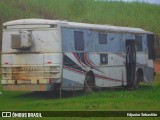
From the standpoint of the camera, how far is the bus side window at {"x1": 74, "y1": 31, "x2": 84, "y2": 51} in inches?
725

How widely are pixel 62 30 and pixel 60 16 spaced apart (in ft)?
39.9

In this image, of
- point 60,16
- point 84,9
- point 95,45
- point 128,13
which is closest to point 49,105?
point 95,45

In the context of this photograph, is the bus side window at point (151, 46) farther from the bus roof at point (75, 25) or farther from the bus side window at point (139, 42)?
the bus side window at point (139, 42)

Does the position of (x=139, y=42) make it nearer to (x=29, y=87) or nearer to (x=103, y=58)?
(x=103, y=58)

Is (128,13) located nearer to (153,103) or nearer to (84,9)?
(84,9)

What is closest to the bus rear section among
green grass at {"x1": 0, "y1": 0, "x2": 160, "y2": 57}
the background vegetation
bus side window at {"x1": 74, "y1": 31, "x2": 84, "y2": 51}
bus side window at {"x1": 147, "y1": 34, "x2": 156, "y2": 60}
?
the background vegetation

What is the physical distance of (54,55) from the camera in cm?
1727

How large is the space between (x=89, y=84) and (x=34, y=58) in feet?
8.47

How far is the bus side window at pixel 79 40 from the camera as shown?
18422mm

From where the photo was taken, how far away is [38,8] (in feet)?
99.6

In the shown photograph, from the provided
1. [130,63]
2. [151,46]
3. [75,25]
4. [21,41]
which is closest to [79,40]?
[75,25]

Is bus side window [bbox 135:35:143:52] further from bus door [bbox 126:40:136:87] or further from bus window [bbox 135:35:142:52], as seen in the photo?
bus door [bbox 126:40:136:87]

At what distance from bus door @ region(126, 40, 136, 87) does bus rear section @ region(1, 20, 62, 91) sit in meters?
5.11

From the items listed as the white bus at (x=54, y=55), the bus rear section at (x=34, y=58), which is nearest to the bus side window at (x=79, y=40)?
the white bus at (x=54, y=55)
